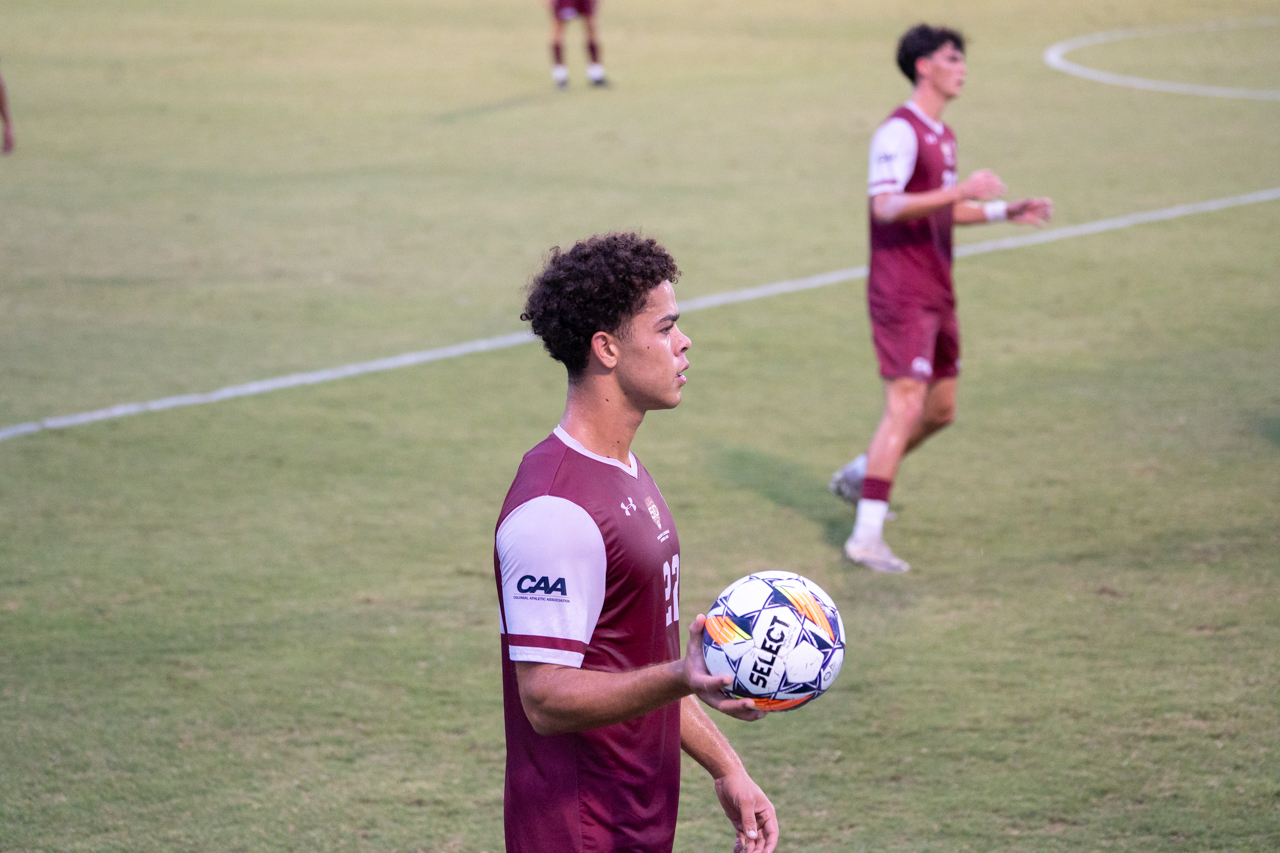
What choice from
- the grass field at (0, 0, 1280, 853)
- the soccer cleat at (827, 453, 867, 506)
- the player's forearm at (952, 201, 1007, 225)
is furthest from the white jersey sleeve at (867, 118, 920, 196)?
the grass field at (0, 0, 1280, 853)

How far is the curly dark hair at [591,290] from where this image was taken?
3.42 metres

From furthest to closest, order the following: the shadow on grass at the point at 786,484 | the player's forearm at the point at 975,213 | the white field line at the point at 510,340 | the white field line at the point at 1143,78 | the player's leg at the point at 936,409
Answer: the white field line at the point at 1143,78 → the white field line at the point at 510,340 → the shadow on grass at the point at 786,484 → the player's forearm at the point at 975,213 → the player's leg at the point at 936,409

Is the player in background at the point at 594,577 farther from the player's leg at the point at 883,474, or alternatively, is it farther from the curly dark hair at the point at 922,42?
the curly dark hair at the point at 922,42

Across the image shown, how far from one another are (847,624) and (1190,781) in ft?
6.02

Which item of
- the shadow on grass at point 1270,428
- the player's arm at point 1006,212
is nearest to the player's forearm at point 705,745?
the player's arm at point 1006,212

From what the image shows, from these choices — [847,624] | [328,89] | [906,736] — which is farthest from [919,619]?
[328,89]

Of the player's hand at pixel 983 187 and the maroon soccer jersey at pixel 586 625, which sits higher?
the player's hand at pixel 983 187

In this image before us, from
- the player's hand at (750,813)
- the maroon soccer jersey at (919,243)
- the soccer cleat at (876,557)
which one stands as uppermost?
the maroon soccer jersey at (919,243)

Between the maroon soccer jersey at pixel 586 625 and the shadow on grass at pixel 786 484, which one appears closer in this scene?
the maroon soccer jersey at pixel 586 625

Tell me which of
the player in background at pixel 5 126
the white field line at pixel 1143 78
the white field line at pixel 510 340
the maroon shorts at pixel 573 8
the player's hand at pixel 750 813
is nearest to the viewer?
the player's hand at pixel 750 813

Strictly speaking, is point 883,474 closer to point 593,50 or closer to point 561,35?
point 561,35

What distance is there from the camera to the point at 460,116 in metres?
20.6

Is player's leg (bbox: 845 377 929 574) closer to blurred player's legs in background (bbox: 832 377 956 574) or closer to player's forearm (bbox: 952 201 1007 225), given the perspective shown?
blurred player's legs in background (bbox: 832 377 956 574)

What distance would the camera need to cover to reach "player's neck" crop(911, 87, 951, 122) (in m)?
7.73
